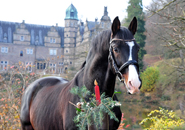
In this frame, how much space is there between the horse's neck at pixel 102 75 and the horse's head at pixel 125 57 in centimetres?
14

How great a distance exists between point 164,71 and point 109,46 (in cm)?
1955

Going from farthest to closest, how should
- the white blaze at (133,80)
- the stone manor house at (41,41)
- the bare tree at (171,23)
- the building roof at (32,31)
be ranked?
1. the building roof at (32,31)
2. the stone manor house at (41,41)
3. the bare tree at (171,23)
4. the white blaze at (133,80)

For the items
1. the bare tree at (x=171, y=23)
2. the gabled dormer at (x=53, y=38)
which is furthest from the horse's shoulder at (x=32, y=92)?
the gabled dormer at (x=53, y=38)

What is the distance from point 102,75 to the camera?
199cm

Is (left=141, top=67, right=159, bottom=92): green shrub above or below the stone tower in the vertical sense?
below

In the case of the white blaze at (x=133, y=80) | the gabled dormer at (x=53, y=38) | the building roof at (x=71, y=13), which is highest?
the building roof at (x=71, y=13)

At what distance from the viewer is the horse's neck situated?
197cm

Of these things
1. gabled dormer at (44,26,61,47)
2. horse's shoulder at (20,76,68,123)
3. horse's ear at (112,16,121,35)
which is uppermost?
gabled dormer at (44,26,61,47)

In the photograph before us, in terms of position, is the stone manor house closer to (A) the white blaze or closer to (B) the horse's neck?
(B) the horse's neck

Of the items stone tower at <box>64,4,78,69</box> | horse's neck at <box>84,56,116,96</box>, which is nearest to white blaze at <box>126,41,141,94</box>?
horse's neck at <box>84,56,116,96</box>

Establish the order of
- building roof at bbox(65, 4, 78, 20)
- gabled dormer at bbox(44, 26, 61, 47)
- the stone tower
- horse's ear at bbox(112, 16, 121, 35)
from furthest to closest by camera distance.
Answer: gabled dormer at bbox(44, 26, 61, 47), building roof at bbox(65, 4, 78, 20), the stone tower, horse's ear at bbox(112, 16, 121, 35)

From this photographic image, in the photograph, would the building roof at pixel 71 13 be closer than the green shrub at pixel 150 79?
No

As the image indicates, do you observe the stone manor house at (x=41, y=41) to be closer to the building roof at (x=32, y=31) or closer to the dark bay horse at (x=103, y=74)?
the building roof at (x=32, y=31)

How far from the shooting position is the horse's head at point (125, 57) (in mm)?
1661
